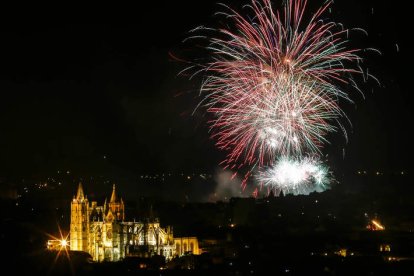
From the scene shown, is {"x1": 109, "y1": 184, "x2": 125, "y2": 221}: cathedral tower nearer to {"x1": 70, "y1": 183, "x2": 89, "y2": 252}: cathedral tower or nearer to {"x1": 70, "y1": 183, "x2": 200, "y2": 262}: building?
{"x1": 70, "y1": 183, "x2": 200, "y2": 262}: building

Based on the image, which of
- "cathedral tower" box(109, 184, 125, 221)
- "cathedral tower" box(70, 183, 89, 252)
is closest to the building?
"cathedral tower" box(70, 183, 89, 252)

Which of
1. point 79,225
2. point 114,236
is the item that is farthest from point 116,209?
point 79,225

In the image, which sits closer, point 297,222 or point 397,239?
point 397,239

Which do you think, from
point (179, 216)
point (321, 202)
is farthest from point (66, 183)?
point (321, 202)

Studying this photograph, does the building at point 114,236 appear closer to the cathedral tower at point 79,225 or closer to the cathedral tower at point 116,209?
the cathedral tower at point 79,225

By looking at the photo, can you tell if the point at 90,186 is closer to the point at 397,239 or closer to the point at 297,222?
the point at 297,222

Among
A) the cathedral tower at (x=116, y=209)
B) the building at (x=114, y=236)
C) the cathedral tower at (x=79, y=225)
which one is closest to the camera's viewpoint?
the building at (x=114, y=236)

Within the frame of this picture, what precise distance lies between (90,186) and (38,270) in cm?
3965

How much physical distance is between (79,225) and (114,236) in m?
3.27

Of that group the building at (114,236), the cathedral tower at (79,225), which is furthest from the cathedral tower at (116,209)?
the cathedral tower at (79,225)

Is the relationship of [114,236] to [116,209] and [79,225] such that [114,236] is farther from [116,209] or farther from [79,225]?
[116,209]

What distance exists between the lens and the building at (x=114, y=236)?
52.2 metres

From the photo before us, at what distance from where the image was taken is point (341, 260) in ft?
146

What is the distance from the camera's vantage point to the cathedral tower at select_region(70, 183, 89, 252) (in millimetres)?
52281
